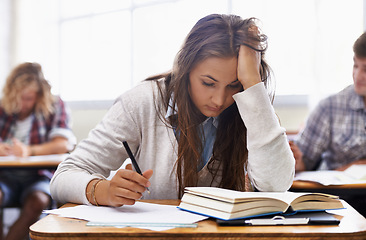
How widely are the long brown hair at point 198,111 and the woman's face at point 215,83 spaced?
0.02 meters

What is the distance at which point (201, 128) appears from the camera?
1.36 m

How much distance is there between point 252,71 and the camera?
122 cm

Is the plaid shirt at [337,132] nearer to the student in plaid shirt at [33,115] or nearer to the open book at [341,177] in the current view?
the open book at [341,177]

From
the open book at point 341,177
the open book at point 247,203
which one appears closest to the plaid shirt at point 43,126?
the open book at point 341,177

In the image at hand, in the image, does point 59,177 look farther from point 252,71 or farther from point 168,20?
point 168,20

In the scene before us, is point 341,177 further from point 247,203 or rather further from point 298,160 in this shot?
point 247,203

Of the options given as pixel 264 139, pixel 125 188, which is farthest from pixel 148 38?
pixel 125 188

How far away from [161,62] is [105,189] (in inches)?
143

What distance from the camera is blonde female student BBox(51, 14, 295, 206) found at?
1199 mm

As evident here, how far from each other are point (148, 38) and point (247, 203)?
3957 mm

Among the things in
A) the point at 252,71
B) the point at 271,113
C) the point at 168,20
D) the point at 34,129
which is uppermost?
the point at 168,20

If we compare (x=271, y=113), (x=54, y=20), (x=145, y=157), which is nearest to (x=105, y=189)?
(x=145, y=157)

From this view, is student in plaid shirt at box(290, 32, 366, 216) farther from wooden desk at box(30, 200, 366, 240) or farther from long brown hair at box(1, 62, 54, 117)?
long brown hair at box(1, 62, 54, 117)

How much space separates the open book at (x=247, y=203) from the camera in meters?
0.88
